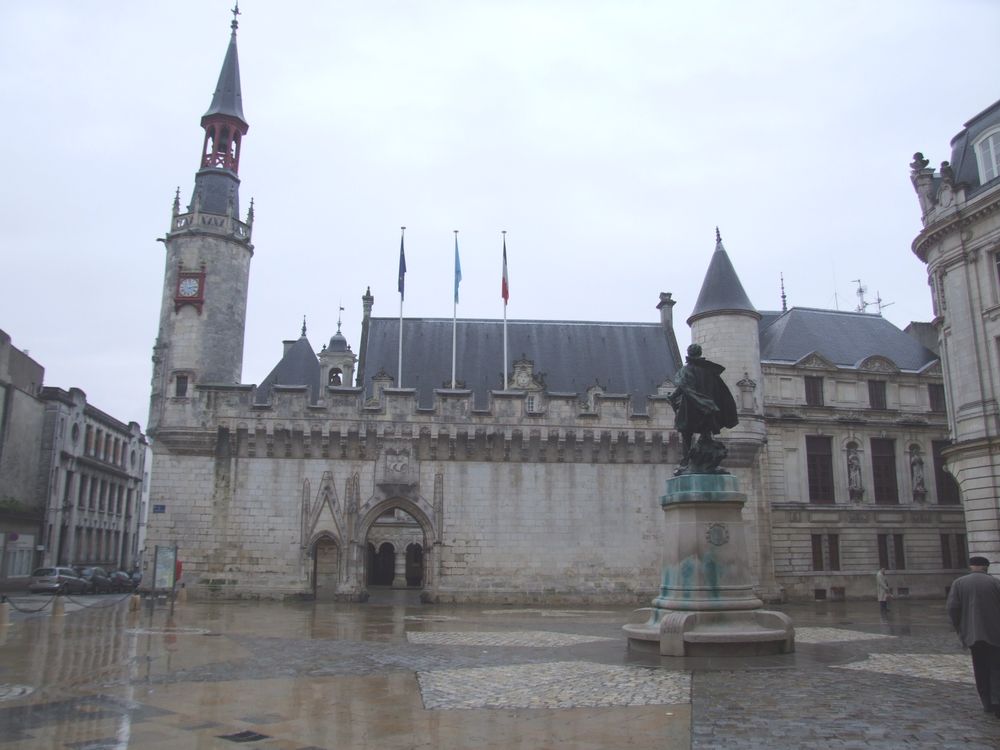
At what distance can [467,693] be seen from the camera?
9.28m

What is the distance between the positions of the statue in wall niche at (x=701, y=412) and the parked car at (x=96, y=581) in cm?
3191

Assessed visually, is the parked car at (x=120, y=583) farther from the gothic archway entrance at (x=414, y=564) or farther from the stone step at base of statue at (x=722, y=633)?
the stone step at base of statue at (x=722, y=633)

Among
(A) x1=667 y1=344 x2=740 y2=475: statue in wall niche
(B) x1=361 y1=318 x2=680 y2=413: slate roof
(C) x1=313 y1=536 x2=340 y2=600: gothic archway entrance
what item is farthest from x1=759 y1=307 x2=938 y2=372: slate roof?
(A) x1=667 y1=344 x2=740 y2=475: statue in wall niche

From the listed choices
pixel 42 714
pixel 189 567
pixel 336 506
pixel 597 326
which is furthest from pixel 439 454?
pixel 42 714

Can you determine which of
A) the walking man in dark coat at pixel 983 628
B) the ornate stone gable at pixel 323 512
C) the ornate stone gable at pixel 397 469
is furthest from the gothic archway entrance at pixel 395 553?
the walking man in dark coat at pixel 983 628

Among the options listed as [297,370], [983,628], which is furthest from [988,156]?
[297,370]

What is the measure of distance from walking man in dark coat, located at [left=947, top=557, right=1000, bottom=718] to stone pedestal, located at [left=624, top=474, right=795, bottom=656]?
12.2 ft

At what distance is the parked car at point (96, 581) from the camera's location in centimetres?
3600

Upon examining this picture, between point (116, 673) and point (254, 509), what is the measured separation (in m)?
18.5

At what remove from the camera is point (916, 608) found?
27656 mm

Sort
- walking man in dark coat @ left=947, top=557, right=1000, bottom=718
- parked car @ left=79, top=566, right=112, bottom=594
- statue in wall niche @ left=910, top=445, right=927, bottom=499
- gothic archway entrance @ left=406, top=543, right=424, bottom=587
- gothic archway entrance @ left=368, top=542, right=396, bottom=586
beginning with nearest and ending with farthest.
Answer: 1. walking man in dark coat @ left=947, top=557, right=1000, bottom=718
2. parked car @ left=79, top=566, right=112, bottom=594
3. statue in wall niche @ left=910, top=445, right=927, bottom=499
4. gothic archway entrance @ left=406, top=543, right=424, bottom=587
5. gothic archway entrance @ left=368, top=542, right=396, bottom=586

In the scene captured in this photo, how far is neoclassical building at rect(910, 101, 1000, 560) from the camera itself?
25.0m

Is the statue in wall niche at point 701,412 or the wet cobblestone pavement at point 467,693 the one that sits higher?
the statue in wall niche at point 701,412

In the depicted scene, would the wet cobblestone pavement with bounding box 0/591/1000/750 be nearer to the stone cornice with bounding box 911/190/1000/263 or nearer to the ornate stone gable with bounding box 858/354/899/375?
the stone cornice with bounding box 911/190/1000/263
